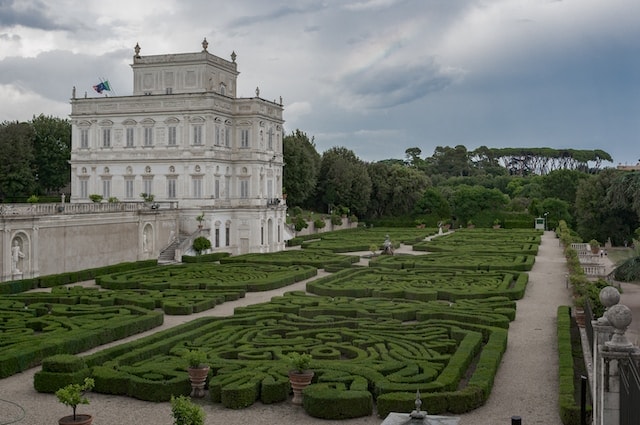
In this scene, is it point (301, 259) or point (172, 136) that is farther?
point (172, 136)

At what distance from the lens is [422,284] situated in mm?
29875

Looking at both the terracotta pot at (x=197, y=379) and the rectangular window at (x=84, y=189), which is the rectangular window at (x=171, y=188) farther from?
the terracotta pot at (x=197, y=379)

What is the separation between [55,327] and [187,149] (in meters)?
28.6

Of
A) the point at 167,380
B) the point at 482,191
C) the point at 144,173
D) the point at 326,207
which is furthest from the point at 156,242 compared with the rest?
the point at 482,191

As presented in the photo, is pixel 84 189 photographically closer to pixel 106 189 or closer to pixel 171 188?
pixel 106 189

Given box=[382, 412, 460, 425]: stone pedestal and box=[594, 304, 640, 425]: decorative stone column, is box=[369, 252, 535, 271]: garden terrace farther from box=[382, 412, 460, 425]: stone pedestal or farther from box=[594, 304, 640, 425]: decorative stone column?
box=[382, 412, 460, 425]: stone pedestal

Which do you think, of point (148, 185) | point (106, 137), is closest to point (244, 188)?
point (148, 185)

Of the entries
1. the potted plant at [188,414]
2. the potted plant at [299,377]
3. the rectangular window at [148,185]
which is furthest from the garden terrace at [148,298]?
the rectangular window at [148,185]

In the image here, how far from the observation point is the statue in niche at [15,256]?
3203cm

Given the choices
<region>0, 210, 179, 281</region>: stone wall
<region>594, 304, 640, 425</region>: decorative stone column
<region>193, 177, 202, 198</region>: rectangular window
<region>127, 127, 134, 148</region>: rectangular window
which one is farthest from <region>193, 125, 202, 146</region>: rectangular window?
<region>594, 304, 640, 425</region>: decorative stone column

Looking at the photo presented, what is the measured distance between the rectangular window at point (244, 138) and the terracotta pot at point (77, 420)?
3918 centimetres

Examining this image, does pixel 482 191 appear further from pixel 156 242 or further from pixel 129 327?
pixel 129 327

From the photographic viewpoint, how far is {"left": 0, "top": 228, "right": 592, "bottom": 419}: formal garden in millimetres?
14508

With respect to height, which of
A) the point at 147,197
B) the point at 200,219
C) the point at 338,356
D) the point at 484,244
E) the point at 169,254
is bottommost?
the point at 338,356
